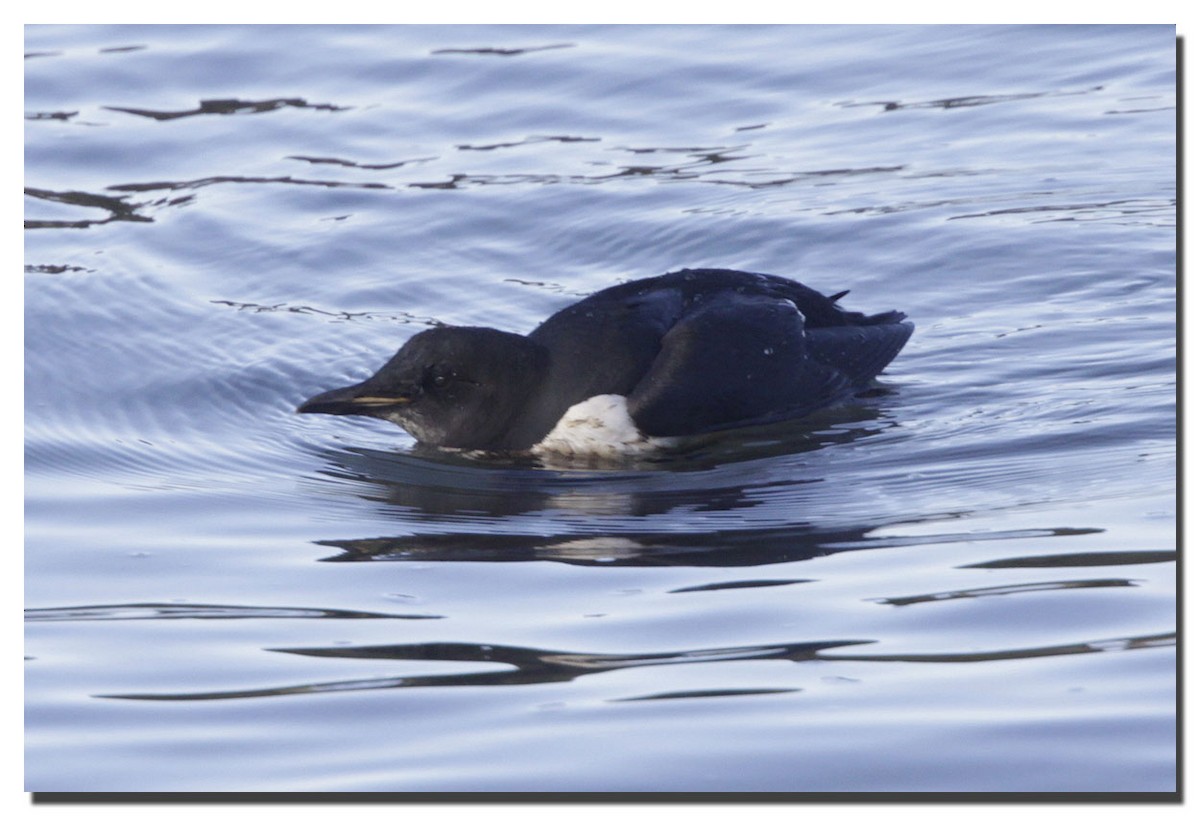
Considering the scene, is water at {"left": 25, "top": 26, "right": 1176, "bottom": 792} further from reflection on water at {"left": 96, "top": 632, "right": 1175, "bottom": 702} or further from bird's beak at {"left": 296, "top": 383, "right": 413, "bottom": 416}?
bird's beak at {"left": 296, "top": 383, "right": 413, "bottom": 416}

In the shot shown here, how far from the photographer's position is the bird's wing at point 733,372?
5789 millimetres

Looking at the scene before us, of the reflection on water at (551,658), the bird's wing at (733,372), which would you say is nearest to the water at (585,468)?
the reflection on water at (551,658)

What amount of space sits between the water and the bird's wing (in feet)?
0.40

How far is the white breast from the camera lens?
578 centimetres

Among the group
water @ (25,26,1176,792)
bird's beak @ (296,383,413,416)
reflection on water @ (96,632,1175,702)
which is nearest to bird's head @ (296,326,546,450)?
bird's beak @ (296,383,413,416)

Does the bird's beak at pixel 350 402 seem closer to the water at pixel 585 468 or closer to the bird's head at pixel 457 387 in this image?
the bird's head at pixel 457 387

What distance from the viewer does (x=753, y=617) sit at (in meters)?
4.12

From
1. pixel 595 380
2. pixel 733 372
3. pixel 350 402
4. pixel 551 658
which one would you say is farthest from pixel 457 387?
pixel 551 658

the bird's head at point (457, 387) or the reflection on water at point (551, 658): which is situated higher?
the bird's head at point (457, 387)

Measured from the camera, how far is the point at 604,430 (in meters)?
5.79

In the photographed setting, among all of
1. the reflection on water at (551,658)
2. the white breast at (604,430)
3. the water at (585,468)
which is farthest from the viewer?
the white breast at (604,430)

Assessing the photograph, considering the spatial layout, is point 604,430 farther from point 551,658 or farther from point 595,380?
point 551,658

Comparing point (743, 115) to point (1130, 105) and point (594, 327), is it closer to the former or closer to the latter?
point (1130, 105)
